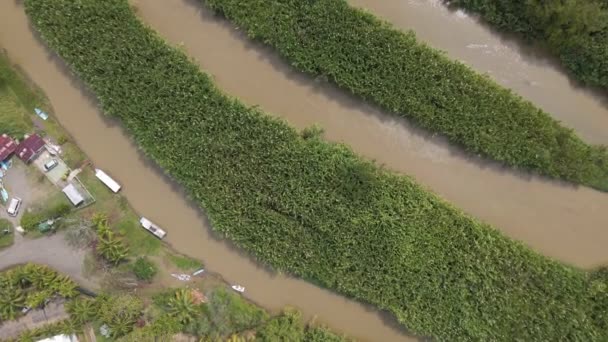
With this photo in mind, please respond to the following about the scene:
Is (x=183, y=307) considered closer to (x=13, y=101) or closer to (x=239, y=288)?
(x=239, y=288)

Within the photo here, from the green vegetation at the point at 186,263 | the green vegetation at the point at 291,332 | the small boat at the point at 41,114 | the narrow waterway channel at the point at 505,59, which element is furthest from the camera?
the small boat at the point at 41,114

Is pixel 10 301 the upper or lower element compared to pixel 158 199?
lower

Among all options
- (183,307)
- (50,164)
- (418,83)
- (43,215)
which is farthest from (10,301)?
(418,83)

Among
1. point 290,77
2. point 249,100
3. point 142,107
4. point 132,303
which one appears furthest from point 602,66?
point 132,303

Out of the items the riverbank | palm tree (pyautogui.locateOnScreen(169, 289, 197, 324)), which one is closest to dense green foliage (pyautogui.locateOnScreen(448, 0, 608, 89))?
the riverbank

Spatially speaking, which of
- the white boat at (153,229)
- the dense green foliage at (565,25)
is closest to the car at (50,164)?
the white boat at (153,229)

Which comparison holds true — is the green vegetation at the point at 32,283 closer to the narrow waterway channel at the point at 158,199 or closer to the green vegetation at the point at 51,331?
the green vegetation at the point at 51,331
